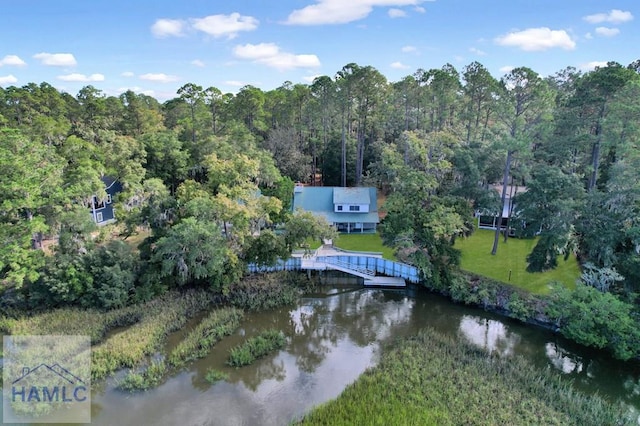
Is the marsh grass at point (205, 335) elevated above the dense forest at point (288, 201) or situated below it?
below

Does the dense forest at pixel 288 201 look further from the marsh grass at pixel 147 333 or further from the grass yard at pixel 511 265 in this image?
the grass yard at pixel 511 265

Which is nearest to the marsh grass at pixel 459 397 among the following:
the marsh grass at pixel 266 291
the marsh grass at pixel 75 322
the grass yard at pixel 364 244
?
the marsh grass at pixel 266 291

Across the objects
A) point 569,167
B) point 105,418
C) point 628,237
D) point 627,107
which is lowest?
point 105,418

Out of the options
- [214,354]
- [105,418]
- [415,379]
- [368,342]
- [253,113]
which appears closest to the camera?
[105,418]

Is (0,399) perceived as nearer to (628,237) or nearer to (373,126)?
(628,237)

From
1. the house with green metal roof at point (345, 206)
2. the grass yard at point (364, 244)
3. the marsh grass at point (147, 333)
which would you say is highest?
the house with green metal roof at point (345, 206)

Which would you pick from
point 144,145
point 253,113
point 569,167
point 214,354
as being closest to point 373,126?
point 253,113
